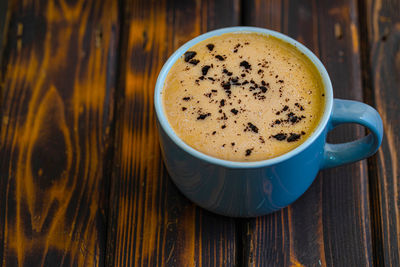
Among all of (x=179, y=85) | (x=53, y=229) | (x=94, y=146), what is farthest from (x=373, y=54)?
(x=53, y=229)

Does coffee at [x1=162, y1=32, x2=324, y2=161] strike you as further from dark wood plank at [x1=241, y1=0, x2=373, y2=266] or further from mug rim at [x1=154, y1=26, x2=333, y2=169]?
dark wood plank at [x1=241, y1=0, x2=373, y2=266]

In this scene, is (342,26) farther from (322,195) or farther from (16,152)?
(16,152)

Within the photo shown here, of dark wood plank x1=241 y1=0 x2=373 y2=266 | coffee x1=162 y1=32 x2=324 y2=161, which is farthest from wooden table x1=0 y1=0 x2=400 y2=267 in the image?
coffee x1=162 y1=32 x2=324 y2=161

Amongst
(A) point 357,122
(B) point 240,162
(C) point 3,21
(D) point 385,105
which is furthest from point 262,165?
(C) point 3,21

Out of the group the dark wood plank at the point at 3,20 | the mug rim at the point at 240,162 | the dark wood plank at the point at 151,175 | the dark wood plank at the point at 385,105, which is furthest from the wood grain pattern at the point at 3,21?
the dark wood plank at the point at 385,105

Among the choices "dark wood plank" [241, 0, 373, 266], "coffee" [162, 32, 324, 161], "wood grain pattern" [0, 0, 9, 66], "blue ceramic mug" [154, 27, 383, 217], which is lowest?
"dark wood plank" [241, 0, 373, 266]

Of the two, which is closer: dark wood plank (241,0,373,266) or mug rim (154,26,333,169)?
mug rim (154,26,333,169)

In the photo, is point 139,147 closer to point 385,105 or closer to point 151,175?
point 151,175

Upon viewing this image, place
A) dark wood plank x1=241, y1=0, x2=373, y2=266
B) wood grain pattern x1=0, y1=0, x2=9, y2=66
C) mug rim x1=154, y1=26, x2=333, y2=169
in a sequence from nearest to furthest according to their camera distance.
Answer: mug rim x1=154, y1=26, x2=333, y2=169, dark wood plank x1=241, y1=0, x2=373, y2=266, wood grain pattern x1=0, y1=0, x2=9, y2=66
